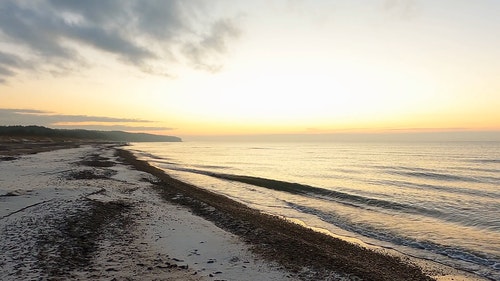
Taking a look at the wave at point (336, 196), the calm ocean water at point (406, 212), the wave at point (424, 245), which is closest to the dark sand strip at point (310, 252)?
the calm ocean water at point (406, 212)

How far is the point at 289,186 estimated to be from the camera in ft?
115

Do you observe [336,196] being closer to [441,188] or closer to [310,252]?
[441,188]

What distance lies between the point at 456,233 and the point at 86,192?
2231 cm

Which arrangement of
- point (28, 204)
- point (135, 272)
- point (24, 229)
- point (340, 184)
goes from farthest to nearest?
point (340, 184) → point (28, 204) → point (24, 229) → point (135, 272)

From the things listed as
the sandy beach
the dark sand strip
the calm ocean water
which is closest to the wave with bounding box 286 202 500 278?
the calm ocean water

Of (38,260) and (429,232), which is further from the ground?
(38,260)

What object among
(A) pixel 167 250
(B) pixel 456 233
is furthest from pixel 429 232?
(A) pixel 167 250

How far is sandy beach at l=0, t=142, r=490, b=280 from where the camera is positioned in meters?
9.17

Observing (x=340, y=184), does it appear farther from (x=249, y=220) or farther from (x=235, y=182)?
(x=249, y=220)

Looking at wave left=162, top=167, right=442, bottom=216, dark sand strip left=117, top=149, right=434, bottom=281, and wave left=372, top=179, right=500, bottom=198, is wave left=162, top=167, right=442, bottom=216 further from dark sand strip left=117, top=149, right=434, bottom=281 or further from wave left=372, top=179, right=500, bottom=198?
dark sand strip left=117, top=149, right=434, bottom=281

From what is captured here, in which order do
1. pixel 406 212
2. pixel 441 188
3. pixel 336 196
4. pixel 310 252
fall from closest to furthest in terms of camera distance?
pixel 310 252, pixel 406 212, pixel 336 196, pixel 441 188

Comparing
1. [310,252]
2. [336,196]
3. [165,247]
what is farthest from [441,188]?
[165,247]

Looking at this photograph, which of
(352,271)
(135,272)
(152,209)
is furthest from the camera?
(152,209)

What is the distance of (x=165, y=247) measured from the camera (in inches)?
451
